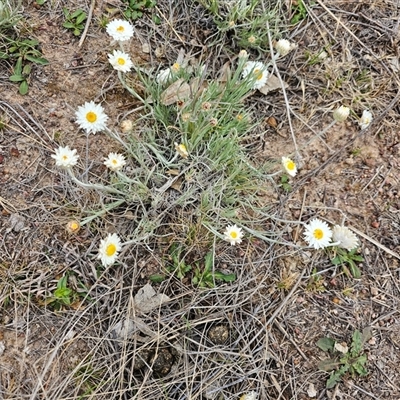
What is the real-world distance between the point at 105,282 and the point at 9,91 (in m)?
0.90

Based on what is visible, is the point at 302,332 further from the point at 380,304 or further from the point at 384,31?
the point at 384,31

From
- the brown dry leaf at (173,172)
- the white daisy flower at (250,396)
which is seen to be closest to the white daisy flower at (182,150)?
the brown dry leaf at (173,172)

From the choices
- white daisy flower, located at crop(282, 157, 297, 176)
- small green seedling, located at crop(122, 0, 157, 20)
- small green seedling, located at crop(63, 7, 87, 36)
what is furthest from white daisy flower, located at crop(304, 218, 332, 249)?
small green seedling, located at crop(63, 7, 87, 36)

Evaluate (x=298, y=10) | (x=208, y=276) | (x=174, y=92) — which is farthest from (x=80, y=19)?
(x=208, y=276)

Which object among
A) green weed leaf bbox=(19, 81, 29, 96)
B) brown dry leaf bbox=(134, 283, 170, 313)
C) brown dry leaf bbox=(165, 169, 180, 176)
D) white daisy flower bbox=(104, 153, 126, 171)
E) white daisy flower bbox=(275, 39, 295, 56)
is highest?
white daisy flower bbox=(275, 39, 295, 56)

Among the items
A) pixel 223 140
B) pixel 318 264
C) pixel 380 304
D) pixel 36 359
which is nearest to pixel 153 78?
pixel 223 140

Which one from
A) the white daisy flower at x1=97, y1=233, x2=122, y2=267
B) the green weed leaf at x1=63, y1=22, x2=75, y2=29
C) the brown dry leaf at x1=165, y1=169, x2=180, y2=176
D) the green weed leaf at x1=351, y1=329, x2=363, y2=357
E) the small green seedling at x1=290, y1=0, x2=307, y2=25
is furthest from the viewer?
the small green seedling at x1=290, y1=0, x2=307, y2=25

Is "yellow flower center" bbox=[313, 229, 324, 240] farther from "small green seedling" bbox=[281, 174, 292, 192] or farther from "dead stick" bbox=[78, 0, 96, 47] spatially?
"dead stick" bbox=[78, 0, 96, 47]

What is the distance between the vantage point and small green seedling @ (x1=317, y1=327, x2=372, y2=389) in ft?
5.89

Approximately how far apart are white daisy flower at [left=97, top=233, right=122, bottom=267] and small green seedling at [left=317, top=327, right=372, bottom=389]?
859 millimetres

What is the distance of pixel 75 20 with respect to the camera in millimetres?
2084

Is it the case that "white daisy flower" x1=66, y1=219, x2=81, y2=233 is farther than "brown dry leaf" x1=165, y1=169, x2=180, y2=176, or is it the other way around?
"brown dry leaf" x1=165, y1=169, x2=180, y2=176

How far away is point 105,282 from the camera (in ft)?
5.95

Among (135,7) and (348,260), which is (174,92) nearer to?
(135,7)
